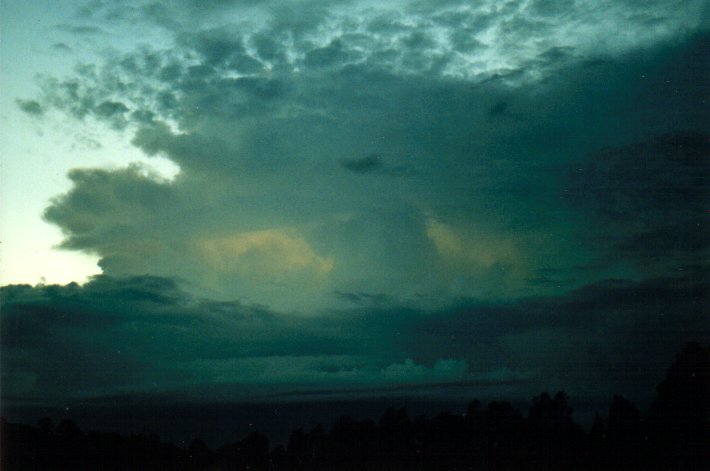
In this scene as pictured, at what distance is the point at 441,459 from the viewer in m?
49.3

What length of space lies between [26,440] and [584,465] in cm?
4105

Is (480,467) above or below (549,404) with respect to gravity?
below

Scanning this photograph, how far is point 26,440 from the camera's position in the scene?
48.0 metres

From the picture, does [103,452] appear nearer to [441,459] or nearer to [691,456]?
[441,459]

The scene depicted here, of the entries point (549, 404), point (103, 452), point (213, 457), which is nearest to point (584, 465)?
point (549, 404)

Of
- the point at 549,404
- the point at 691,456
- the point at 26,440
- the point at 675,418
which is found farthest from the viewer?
the point at 549,404

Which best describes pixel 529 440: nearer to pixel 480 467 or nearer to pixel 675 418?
pixel 480 467

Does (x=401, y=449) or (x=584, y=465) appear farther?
(x=401, y=449)

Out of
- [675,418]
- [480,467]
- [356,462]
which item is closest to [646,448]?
[675,418]

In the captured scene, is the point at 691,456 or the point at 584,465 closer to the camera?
the point at 691,456

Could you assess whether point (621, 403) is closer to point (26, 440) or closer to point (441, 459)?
point (441, 459)

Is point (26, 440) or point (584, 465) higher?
point (26, 440)

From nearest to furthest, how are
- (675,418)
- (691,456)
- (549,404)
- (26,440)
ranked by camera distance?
(691,456), (675,418), (26,440), (549,404)

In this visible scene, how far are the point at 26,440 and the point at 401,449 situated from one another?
2861 cm
